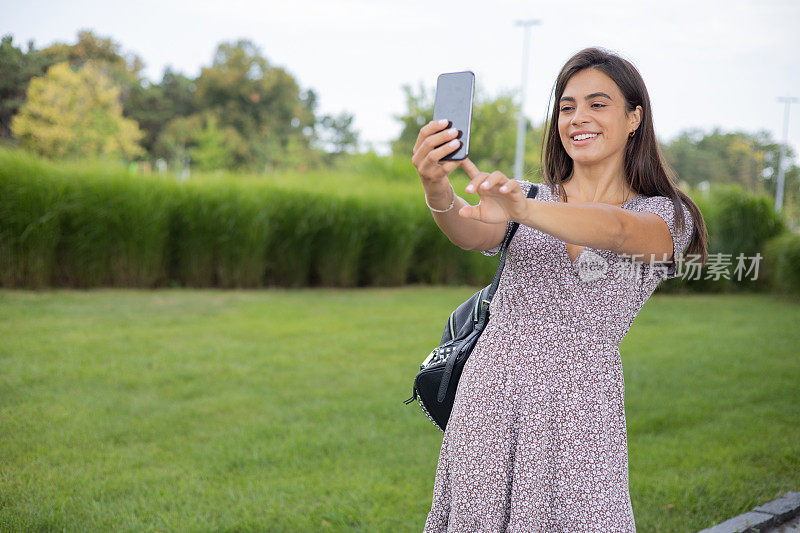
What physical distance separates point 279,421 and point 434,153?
3835 millimetres

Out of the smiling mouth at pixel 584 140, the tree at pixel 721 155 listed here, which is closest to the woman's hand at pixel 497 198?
the smiling mouth at pixel 584 140

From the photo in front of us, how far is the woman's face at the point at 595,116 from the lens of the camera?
1915 mm

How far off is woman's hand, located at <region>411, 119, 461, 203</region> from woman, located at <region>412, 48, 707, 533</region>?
1.9 inches

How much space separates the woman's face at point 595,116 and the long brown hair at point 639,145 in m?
0.02

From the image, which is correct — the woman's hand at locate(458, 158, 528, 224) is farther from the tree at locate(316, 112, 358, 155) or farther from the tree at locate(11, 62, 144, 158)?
the tree at locate(316, 112, 358, 155)

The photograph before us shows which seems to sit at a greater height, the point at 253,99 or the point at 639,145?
the point at 253,99

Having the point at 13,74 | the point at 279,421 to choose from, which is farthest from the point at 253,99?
the point at 279,421

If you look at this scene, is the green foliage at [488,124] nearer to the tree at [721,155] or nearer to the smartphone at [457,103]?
the tree at [721,155]

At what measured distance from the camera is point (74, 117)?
26141 millimetres

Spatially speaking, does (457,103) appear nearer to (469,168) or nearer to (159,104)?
(469,168)

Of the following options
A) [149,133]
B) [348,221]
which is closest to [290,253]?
[348,221]

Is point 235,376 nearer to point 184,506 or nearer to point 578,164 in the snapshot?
point 184,506

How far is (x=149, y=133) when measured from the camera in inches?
1592

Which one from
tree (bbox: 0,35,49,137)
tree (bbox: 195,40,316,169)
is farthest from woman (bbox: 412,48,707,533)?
tree (bbox: 195,40,316,169)
